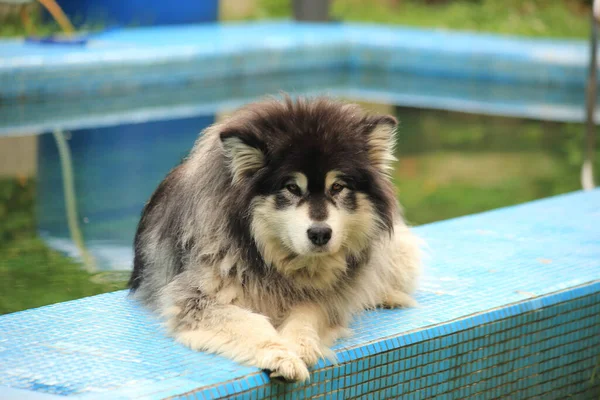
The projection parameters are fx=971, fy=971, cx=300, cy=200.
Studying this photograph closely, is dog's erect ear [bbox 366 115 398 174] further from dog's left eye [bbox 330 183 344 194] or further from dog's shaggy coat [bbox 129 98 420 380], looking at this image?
dog's left eye [bbox 330 183 344 194]

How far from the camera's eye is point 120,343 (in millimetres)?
3070

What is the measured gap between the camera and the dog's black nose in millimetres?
2889

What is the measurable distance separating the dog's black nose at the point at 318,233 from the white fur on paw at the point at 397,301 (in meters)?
0.71

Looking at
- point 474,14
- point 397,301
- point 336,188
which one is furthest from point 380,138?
point 474,14

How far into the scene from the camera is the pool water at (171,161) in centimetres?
590

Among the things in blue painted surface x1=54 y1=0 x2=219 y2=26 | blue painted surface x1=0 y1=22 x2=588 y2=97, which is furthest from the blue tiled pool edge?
blue painted surface x1=54 y1=0 x2=219 y2=26

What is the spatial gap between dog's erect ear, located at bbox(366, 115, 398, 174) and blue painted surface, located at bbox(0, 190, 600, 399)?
57cm

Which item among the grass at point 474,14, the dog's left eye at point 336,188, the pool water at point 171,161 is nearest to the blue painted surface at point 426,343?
the dog's left eye at point 336,188

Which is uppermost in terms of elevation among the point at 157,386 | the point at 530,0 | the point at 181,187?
the point at 181,187

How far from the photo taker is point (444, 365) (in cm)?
335

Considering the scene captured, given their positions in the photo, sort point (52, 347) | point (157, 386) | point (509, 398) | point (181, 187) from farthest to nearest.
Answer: point (509, 398) → point (181, 187) → point (52, 347) → point (157, 386)

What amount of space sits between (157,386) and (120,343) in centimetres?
47

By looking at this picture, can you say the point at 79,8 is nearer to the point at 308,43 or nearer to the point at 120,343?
the point at 308,43

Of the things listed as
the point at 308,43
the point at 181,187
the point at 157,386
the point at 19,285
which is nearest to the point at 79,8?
the point at 308,43
